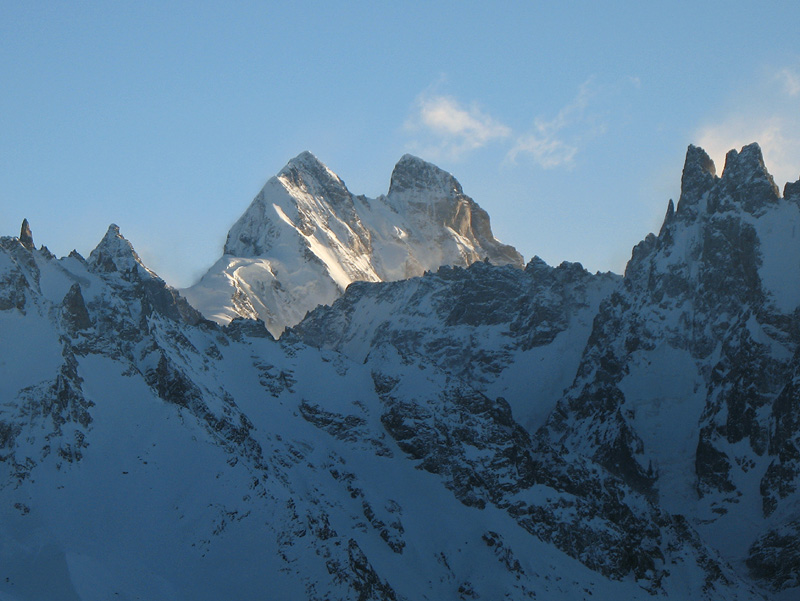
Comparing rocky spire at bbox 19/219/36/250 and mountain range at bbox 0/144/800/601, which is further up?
rocky spire at bbox 19/219/36/250

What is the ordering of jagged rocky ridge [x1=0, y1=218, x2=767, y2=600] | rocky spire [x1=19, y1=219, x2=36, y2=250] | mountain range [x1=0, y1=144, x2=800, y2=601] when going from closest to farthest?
jagged rocky ridge [x1=0, y1=218, x2=767, y2=600] → mountain range [x1=0, y1=144, x2=800, y2=601] → rocky spire [x1=19, y1=219, x2=36, y2=250]

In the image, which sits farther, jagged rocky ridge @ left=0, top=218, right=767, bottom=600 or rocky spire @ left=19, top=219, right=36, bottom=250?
rocky spire @ left=19, top=219, right=36, bottom=250

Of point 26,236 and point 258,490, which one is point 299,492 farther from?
point 26,236

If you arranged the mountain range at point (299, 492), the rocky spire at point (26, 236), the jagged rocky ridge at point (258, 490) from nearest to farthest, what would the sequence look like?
the jagged rocky ridge at point (258, 490) → the mountain range at point (299, 492) → the rocky spire at point (26, 236)

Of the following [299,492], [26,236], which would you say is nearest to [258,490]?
[299,492]

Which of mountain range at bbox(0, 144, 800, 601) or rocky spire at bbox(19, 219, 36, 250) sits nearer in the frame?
mountain range at bbox(0, 144, 800, 601)

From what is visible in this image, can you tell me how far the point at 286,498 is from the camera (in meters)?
160

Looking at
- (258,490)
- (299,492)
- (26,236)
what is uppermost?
(26,236)

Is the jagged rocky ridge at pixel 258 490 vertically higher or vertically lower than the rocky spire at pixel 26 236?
lower

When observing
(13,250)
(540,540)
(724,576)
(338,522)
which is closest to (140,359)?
(13,250)

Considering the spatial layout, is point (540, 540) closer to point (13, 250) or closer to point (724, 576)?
point (724, 576)

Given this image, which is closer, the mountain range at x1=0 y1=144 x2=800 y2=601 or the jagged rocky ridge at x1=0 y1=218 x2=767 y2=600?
the jagged rocky ridge at x1=0 y1=218 x2=767 y2=600

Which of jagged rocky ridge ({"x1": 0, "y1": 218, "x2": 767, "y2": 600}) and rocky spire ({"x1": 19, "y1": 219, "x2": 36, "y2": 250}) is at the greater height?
rocky spire ({"x1": 19, "y1": 219, "x2": 36, "y2": 250})

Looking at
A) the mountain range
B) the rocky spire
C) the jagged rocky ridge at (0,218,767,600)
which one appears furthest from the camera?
the rocky spire
